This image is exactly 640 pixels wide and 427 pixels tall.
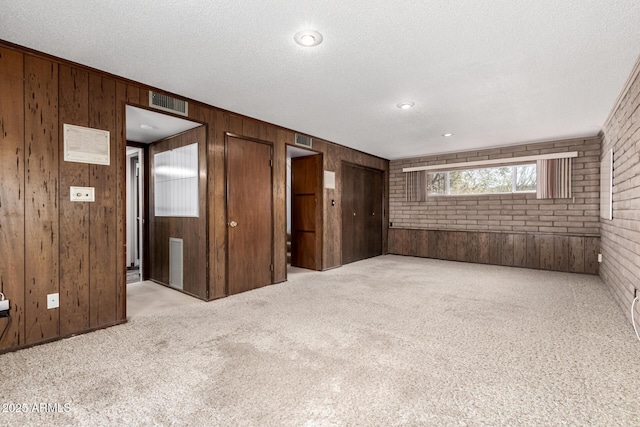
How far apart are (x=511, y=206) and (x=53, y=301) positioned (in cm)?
706

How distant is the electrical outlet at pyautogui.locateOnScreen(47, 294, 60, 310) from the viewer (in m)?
2.60

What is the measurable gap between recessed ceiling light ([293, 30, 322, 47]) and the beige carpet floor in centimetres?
238

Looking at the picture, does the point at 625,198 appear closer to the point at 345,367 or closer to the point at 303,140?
the point at 345,367

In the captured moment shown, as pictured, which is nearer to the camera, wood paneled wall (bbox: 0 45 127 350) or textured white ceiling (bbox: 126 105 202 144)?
wood paneled wall (bbox: 0 45 127 350)

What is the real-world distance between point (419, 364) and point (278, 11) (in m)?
2.59

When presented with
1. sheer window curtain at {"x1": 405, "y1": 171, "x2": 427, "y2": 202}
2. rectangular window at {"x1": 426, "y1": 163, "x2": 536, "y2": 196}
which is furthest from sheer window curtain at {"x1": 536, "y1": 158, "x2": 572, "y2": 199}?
sheer window curtain at {"x1": 405, "y1": 171, "x2": 427, "y2": 202}

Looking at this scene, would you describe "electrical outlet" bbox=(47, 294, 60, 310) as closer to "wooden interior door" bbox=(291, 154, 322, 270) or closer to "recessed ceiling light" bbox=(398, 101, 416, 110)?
"wooden interior door" bbox=(291, 154, 322, 270)

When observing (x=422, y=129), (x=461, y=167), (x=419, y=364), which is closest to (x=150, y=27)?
(x=419, y=364)

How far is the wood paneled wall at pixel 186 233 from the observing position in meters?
3.91

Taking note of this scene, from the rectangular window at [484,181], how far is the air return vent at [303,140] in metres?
3.35

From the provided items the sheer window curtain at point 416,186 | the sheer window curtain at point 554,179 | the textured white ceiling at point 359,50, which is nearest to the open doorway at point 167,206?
the textured white ceiling at point 359,50

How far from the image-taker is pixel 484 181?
654cm

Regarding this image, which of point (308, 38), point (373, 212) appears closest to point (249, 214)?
point (308, 38)

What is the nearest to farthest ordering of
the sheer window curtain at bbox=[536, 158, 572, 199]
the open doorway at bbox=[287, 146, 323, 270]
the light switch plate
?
1. the light switch plate
2. the sheer window curtain at bbox=[536, 158, 572, 199]
3. the open doorway at bbox=[287, 146, 323, 270]
